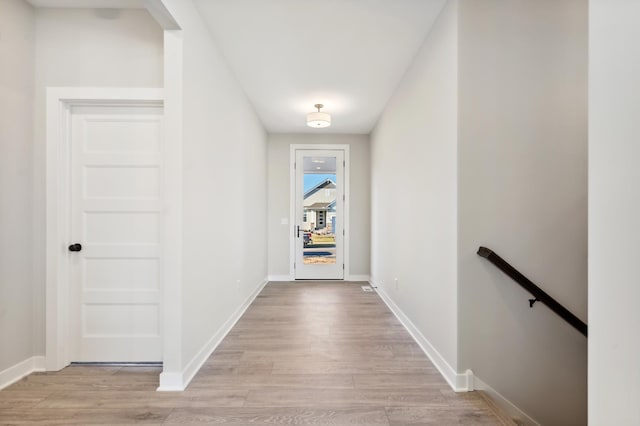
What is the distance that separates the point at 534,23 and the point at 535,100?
0.52 meters

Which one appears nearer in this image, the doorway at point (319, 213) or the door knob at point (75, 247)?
the door knob at point (75, 247)

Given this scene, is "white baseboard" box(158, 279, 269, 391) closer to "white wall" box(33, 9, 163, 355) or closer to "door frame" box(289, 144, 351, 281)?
"white wall" box(33, 9, 163, 355)

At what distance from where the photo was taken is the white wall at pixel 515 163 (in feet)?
6.31

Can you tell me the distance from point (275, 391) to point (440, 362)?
4.07ft

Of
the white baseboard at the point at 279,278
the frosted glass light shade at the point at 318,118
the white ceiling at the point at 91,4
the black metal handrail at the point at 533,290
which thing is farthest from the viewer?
the white baseboard at the point at 279,278

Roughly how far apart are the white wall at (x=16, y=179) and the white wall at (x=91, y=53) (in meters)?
0.06

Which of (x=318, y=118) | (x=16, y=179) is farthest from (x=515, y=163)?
(x=16, y=179)

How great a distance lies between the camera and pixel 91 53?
2.18m

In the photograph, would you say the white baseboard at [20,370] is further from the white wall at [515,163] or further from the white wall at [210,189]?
the white wall at [515,163]

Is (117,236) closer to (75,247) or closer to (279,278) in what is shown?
(75,247)

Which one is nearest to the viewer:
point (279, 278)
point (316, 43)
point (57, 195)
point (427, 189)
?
point (57, 195)

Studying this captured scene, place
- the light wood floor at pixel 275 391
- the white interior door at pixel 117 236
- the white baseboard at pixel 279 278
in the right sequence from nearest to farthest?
1. the light wood floor at pixel 275 391
2. the white interior door at pixel 117 236
3. the white baseboard at pixel 279 278
